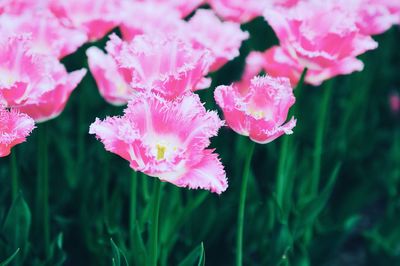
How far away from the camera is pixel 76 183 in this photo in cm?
153

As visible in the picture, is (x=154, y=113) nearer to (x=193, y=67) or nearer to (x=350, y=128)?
(x=193, y=67)

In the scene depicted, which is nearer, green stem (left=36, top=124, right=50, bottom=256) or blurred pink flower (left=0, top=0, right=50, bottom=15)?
green stem (left=36, top=124, right=50, bottom=256)

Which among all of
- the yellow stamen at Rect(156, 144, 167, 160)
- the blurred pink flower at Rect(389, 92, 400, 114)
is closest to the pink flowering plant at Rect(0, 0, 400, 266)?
the yellow stamen at Rect(156, 144, 167, 160)

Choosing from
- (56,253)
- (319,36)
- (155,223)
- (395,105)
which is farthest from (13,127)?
(395,105)

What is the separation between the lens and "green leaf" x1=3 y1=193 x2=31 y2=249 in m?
1.20

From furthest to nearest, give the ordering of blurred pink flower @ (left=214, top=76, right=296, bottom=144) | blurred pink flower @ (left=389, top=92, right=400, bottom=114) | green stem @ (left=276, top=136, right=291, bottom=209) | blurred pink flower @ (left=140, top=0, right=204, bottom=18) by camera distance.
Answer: blurred pink flower @ (left=389, top=92, right=400, bottom=114)
blurred pink flower @ (left=140, top=0, right=204, bottom=18)
green stem @ (left=276, top=136, right=291, bottom=209)
blurred pink flower @ (left=214, top=76, right=296, bottom=144)

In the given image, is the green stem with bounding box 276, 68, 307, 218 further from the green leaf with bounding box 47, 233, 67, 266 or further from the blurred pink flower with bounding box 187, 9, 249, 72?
the green leaf with bounding box 47, 233, 67, 266

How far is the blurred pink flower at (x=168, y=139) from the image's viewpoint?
91 cm

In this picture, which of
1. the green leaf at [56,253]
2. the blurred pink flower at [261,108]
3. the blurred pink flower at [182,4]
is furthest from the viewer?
the blurred pink flower at [182,4]

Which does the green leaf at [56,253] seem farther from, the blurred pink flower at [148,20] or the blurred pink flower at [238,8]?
the blurred pink flower at [238,8]

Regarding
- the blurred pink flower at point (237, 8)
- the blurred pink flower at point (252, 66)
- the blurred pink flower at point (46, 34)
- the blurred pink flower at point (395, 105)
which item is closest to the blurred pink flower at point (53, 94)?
the blurred pink flower at point (46, 34)

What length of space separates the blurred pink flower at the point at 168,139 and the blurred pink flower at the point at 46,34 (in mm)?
403

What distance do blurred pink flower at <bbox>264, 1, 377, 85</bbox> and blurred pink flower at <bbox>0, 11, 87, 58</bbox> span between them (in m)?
0.40

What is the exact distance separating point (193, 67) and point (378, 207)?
1387 millimetres
